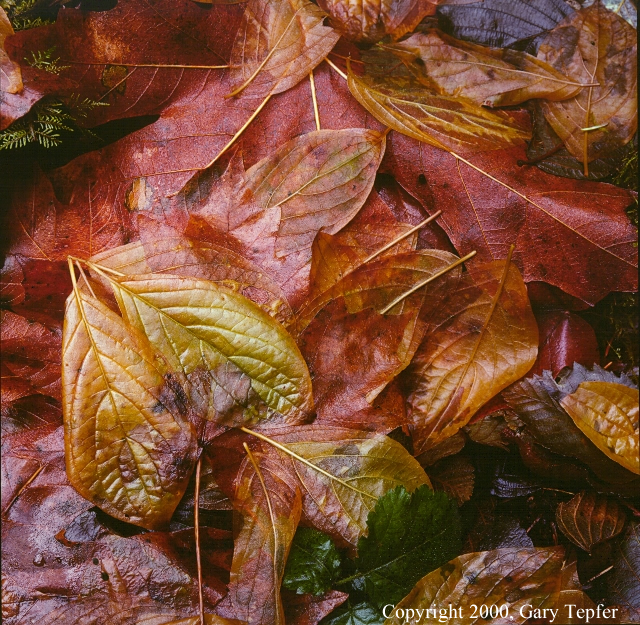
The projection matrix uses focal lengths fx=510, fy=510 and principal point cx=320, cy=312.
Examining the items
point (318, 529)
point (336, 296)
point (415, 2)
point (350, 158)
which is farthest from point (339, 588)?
point (415, 2)

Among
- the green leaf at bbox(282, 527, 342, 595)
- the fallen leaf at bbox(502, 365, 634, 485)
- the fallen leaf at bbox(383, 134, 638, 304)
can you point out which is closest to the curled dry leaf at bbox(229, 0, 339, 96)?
the fallen leaf at bbox(383, 134, 638, 304)

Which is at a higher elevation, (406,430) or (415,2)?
(415,2)

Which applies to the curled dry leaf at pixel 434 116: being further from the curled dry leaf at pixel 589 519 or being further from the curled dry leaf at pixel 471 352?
the curled dry leaf at pixel 589 519

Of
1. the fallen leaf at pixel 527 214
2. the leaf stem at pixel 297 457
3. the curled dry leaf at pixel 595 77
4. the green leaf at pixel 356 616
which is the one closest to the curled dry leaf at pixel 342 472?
the leaf stem at pixel 297 457

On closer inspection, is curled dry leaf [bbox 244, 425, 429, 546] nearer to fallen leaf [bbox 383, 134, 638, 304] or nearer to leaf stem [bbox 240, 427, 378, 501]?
leaf stem [bbox 240, 427, 378, 501]

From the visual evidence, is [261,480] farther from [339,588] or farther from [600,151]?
[600,151]

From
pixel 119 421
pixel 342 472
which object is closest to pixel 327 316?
pixel 342 472

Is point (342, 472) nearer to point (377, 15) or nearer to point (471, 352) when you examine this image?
point (471, 352)
